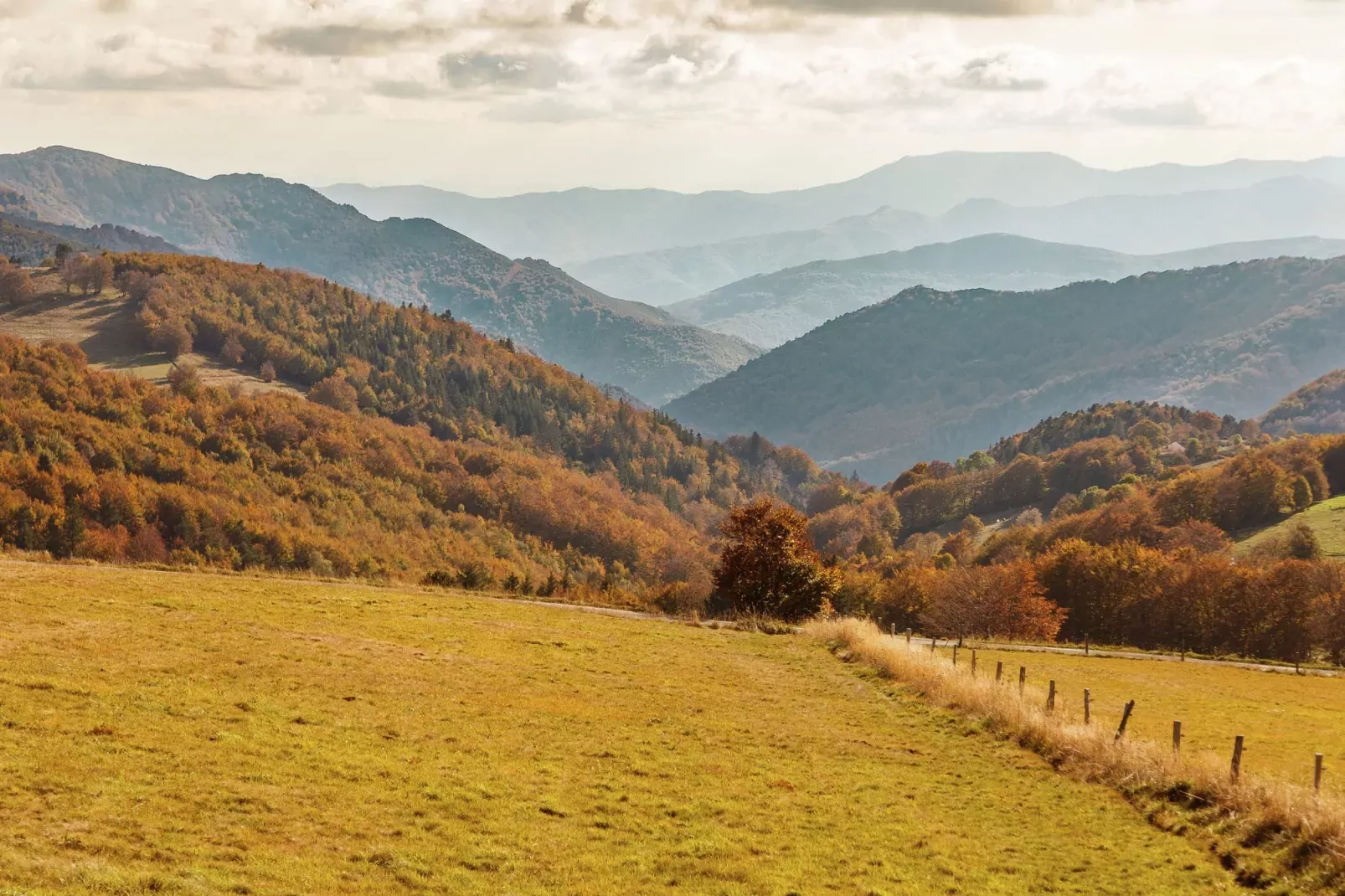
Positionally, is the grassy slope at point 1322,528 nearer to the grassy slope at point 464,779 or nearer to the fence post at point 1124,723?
the fence post at point 1124,723

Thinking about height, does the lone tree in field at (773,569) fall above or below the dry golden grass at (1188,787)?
above

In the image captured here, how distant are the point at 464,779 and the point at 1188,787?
1605 centimetres

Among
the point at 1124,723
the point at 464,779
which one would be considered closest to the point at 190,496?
the point at 464,779

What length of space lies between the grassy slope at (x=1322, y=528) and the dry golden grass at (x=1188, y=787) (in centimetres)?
12836

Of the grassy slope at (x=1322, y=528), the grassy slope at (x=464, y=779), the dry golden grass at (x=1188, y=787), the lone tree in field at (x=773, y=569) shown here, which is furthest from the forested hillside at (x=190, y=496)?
the grassy slope at (x=464, y=779)

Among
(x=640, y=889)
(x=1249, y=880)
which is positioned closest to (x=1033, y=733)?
(x=1249, y=880)

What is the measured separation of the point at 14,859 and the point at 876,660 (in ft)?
114

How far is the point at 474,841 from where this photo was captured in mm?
17078

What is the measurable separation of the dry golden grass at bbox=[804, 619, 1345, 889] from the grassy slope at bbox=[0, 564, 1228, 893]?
0.83 meters

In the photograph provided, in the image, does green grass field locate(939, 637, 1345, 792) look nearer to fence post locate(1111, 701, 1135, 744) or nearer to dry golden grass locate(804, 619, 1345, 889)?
dry golden grass locate(804, 619, 1345, 889)

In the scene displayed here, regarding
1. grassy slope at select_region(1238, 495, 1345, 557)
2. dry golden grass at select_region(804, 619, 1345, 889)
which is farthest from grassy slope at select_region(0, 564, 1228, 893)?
grassy slope at select_region(1238, 495, 1345, 557)

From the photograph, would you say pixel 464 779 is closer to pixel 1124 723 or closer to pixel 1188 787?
pixel 1188 787

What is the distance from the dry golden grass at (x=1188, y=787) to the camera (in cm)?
1964

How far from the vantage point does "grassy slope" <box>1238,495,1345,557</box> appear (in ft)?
473
